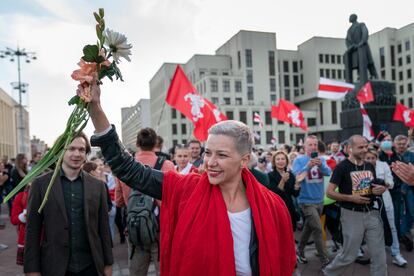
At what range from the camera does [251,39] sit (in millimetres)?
68875

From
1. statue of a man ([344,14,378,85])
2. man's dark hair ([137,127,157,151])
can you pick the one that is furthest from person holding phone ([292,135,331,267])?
statue of a man ([344,14,378,85])

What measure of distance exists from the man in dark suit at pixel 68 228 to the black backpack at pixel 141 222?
0.35m

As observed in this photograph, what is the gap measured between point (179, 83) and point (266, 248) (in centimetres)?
695

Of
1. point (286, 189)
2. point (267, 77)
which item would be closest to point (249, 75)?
point (267, 77)

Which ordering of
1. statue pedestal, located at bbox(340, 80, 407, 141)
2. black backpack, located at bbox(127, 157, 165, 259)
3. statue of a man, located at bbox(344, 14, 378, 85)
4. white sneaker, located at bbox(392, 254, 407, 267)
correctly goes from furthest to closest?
1. statue of a man, located at bbox(344, 14, 378, 85)
2. statue pedestal, located at bbox(340, 80, 407, 141)
3. white sneaker, located at bbox(392, 254, 407, 267)
4. black backpack, located at bbox(127, 157, 165, 259)

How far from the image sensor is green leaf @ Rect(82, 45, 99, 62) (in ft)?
5.67

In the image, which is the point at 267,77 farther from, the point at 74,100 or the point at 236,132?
the point at 74,100

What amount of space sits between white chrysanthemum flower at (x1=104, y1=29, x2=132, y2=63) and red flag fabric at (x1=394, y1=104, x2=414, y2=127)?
13.7 meters

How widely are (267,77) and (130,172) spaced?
70835mm

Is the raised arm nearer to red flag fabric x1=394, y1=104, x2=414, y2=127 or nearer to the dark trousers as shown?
the dark trousers

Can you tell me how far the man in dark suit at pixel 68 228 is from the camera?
9.30 ft

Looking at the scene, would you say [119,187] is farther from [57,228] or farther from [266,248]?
[266,248]

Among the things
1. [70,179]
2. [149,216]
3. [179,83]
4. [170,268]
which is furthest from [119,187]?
[179,83]

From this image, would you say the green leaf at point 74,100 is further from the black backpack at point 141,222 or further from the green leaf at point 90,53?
the black backpack at point 141,222
